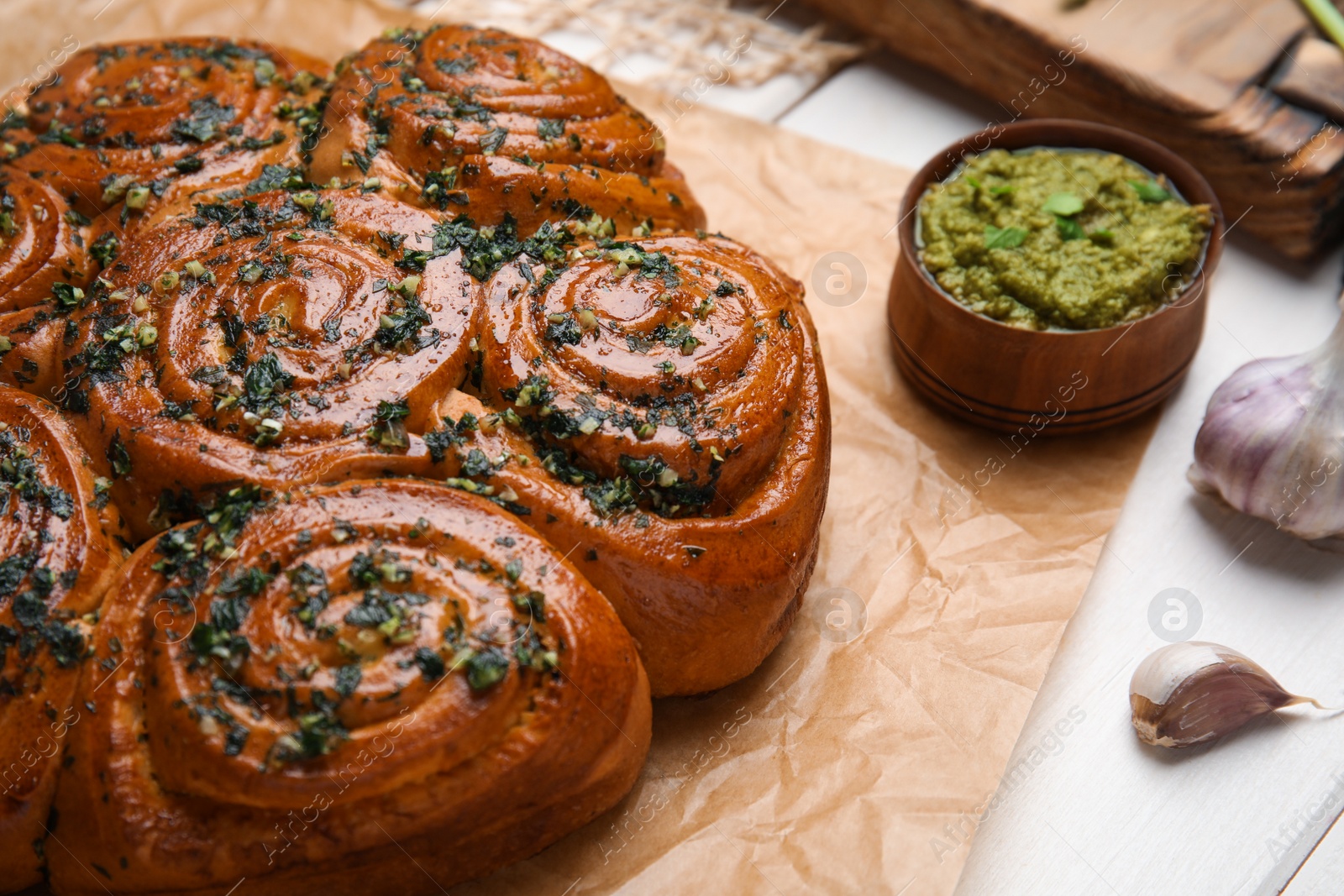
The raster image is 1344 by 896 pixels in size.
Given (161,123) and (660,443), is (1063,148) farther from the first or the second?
(161,123)

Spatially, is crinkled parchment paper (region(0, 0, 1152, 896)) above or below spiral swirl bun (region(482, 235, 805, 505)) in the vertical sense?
below

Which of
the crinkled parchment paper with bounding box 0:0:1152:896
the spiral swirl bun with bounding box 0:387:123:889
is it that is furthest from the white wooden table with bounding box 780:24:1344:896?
the spiral swirl bun with bounding box 0:387:123:889

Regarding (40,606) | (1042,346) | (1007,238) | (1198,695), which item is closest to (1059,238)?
(1007,238)

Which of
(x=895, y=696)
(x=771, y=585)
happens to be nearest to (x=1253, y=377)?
(x=895, y=696)

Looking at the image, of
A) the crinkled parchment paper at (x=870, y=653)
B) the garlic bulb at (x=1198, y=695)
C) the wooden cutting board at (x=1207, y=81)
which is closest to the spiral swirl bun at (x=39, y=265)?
the crinkled parchment paper at (x=870, y=653)

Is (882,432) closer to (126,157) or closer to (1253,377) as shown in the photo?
(1253,377)

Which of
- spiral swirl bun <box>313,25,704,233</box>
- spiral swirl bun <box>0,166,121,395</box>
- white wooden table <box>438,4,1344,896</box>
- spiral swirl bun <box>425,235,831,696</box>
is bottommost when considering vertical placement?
white wooden table <box>438,4,1344,896</box>

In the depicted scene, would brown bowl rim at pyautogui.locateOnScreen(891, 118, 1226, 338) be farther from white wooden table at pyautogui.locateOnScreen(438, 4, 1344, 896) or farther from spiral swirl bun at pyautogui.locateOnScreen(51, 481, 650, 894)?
spiral swirl bun at pyautogui.locateOnScreen(51, 481, 650, 894)
